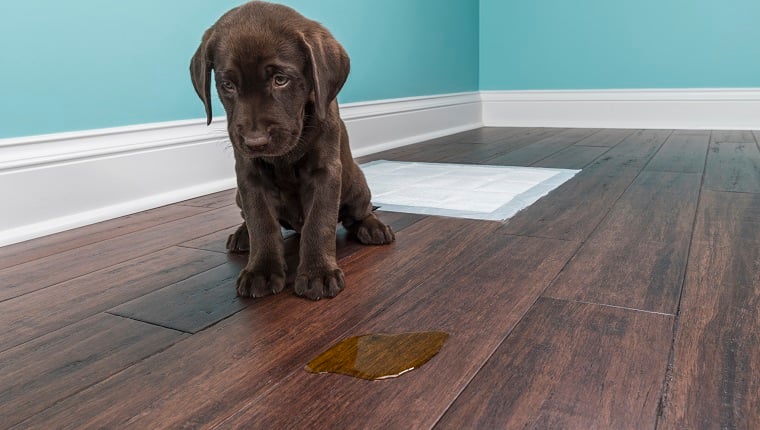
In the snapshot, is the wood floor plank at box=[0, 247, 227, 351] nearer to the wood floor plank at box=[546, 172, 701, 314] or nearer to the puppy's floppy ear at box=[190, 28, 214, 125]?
the puppy's floppy ear at box=[190, 28, 214, 125]

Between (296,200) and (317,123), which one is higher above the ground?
(317,123)

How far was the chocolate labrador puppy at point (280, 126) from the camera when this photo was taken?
113 cm

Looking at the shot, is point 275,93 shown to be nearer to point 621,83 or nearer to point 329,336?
point 329,336

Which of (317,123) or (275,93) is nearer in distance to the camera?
(275,93)

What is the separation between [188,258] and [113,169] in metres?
0.69

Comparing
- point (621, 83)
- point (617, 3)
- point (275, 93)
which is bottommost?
point (621, 83)

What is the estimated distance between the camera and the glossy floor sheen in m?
0.79

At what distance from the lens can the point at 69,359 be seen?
3.20 feet

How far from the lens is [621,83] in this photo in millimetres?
4426

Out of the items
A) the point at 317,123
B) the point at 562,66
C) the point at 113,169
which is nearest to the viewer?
the point at 317,123

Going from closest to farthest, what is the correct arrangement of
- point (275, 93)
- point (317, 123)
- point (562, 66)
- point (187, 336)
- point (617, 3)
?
point (187, 336)
point (275, 93)
point (317, 123)
point (617, 3)
point (562, 66)

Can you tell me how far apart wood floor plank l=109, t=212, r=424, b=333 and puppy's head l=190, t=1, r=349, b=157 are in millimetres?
308

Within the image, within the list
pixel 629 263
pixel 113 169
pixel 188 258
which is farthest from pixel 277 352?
pixel 113 169

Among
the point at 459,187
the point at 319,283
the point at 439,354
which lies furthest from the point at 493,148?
the point at 439,354
